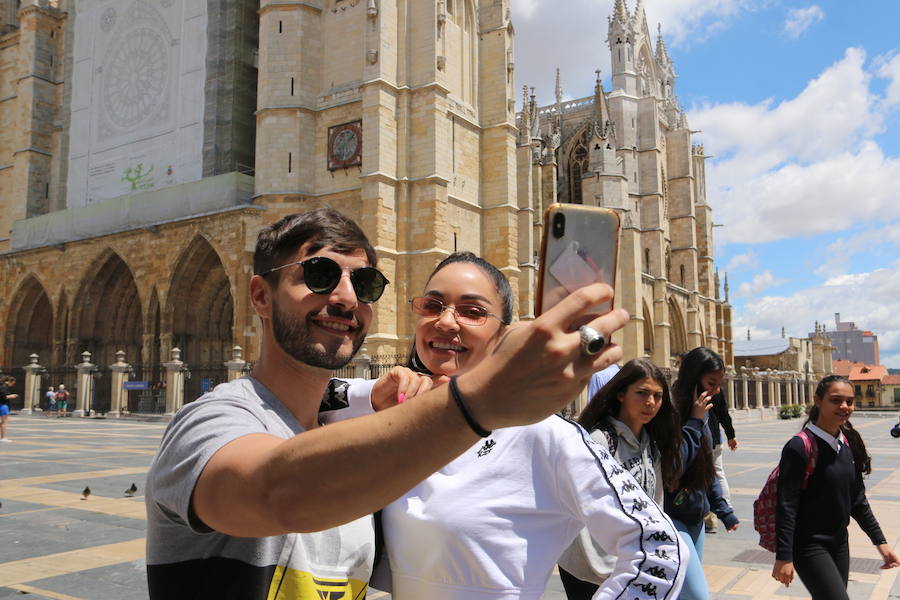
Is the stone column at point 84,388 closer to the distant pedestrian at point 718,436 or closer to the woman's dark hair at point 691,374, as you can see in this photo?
the distant pedestrian at point 718,436

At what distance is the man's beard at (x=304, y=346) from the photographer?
1251 mm

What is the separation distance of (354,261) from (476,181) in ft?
66.1

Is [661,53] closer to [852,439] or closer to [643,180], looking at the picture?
[643,180]

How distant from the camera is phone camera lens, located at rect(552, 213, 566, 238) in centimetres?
80

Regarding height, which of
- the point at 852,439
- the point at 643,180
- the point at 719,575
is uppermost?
the point at 643,180

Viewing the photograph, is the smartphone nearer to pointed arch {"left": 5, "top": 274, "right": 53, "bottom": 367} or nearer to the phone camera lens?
the phone camera lens

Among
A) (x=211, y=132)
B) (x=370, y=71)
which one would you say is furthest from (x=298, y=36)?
(x=211, y=132)

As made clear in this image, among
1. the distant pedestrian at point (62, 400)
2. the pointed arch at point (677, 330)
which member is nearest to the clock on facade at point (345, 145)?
the distant pedestrian at point (62, 400)

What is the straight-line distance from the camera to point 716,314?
4256 cm

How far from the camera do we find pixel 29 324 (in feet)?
83.0

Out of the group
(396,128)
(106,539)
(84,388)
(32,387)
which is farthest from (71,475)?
(32,387)

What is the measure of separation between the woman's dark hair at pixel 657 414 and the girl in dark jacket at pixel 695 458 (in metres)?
0.09

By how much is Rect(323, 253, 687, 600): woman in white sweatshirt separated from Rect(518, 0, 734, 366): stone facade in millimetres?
24298

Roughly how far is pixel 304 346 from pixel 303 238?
218 millimetres
